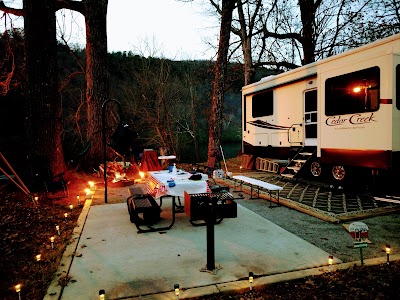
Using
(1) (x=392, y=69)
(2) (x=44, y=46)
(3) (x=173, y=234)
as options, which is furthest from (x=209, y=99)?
(3) (x=173, y=234)

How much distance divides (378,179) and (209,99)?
54.5 feet

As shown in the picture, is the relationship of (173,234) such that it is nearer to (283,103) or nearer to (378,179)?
(378,179)

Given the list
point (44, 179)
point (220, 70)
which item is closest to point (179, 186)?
point (44, 179)

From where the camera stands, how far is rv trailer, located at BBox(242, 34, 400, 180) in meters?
6.09

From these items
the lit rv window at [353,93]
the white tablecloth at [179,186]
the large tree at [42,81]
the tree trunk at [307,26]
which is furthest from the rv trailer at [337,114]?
the large tree at [42,81]

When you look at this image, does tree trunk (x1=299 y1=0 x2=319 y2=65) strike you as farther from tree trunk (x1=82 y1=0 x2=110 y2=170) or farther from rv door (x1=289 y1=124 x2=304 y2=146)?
tree trunk (x1=82 y1=0 x2=110 y2=170)

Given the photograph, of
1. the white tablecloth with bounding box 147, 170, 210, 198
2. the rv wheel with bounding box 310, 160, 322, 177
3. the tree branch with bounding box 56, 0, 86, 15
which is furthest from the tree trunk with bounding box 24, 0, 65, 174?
the rv wheel with bounding box 310, 160, 322, 177

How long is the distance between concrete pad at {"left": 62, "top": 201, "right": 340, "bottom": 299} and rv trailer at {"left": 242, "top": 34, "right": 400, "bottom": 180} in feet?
10.6

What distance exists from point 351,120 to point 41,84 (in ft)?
24.5

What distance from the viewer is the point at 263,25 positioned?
16.1m

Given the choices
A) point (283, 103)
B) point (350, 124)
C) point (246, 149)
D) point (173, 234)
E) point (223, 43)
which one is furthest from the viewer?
point (246, 149)

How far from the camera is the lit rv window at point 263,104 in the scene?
10.4 meters

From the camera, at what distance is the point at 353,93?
689 cm

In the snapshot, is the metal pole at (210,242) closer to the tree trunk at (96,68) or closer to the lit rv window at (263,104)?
the lit rv window at (263,104)
